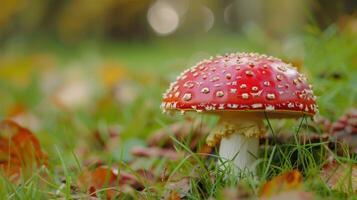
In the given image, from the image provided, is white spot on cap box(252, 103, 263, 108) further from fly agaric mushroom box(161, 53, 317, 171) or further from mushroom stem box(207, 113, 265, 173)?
mushroom stem box(207, 113, 265, 173)

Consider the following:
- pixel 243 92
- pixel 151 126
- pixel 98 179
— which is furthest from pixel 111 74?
pixel 243 92

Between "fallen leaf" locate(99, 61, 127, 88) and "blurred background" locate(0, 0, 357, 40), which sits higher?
"blurred background" locate(0, 0, 357, 40)

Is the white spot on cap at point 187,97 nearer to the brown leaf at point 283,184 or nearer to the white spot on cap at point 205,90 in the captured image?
the white spot on cap at point 205,90

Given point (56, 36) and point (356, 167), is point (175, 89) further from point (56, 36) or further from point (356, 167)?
point (56, 36)

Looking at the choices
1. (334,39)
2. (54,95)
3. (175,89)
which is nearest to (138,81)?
(54,95)

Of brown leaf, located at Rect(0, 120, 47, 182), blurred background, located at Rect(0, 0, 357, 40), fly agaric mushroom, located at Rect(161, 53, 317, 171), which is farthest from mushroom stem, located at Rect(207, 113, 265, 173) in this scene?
blurred background, located at Rect(0, 0, 357, 40)

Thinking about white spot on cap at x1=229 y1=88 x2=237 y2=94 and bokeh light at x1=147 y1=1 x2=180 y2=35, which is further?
bokeh light at x1=147 y1=1 x2=180 y2=35

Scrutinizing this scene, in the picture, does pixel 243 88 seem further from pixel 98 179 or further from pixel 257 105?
pixel 98 179

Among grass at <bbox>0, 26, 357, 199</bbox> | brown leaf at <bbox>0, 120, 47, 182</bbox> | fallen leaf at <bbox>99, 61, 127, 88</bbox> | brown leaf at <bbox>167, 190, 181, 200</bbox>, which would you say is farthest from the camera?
fallen leaf at <bbox>99, 61, 127, 88</bbox>
